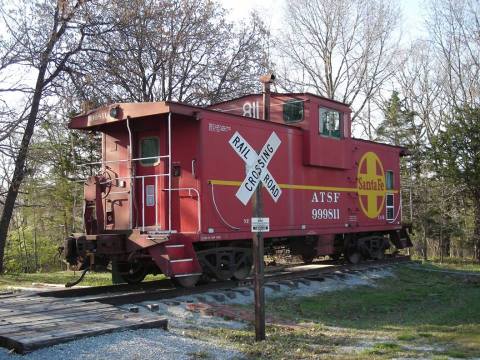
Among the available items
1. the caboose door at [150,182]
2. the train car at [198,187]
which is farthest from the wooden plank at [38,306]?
the caboose door at [150,182]

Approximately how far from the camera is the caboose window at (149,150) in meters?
11.2

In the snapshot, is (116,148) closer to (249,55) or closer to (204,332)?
(204,332)

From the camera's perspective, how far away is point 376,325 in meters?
8.42

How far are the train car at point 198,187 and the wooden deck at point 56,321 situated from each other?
89.3 inches

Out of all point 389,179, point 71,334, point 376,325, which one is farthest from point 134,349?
point 389,179

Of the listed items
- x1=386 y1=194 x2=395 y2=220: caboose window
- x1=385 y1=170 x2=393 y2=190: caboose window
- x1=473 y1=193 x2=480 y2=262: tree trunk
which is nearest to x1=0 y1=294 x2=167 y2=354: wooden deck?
x1=386 y1=194 x2=395 y2=220: caboose window

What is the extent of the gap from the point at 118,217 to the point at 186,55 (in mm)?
15185

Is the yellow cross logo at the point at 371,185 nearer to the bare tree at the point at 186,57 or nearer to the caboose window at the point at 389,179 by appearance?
the caboose window at the point at 389,179

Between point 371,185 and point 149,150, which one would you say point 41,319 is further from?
point 371,185

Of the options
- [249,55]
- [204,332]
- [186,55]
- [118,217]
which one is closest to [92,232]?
[118,217]

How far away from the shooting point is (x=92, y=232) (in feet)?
37.5

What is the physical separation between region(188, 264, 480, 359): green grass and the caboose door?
2.94m

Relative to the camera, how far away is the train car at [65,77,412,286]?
1055 centimetres

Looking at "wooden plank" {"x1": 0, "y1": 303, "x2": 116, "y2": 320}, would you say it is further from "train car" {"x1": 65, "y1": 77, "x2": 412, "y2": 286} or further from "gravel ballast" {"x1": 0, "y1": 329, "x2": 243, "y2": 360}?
"train car" {"x1": 65, "y1": 77, "x2": 412, "y2": 286}
